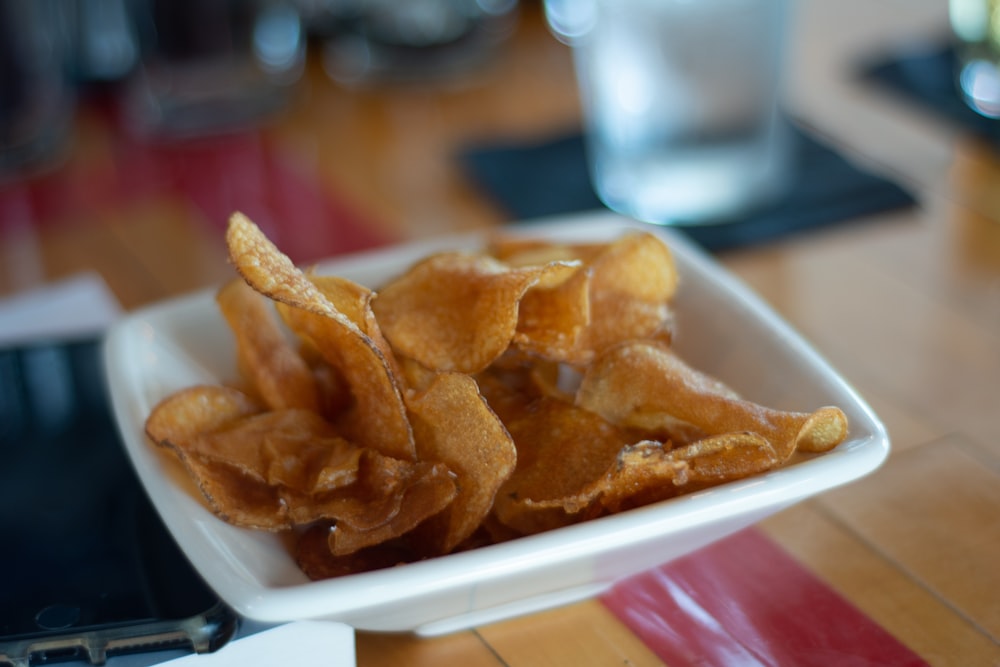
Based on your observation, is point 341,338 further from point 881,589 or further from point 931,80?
point 931,80

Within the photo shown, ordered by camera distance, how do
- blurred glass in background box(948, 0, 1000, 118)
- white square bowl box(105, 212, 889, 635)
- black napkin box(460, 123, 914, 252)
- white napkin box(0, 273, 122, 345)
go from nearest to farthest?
white square bowl box(105, 212, 889, 635)
white napkin box(0, 273, 122, 345)
black napkin box(460, 123, 914, 252)
blurred glass in background box(948, 0, 1000, 118)

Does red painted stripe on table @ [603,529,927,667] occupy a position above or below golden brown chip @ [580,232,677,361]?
below

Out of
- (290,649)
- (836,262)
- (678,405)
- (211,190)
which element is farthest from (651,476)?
(211,190)

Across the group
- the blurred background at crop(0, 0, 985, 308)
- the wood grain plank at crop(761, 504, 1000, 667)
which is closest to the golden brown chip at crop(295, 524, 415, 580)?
the wood grain plank at crop(761, 504, 1000, 667)

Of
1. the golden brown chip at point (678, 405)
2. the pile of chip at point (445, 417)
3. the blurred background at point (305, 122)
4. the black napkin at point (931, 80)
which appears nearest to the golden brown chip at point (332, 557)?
the pile of chip at point (445, 417)

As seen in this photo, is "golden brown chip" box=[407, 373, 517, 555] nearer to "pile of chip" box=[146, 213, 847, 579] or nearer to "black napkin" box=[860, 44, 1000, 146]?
"pile of chip" box=[146, 213, 847, 579]

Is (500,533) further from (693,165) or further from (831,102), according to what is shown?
(831,102)
